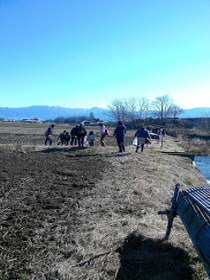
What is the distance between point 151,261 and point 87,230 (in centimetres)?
139

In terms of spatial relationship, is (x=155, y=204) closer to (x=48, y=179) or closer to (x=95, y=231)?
(x=95, y=231)

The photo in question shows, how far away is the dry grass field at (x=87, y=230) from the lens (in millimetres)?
3488

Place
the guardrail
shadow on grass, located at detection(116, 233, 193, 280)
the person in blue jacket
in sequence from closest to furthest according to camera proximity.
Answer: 1. the guardrail
2. shadow on grass, located at detection(116, 233, 193, 280)
3. the person in blue jacket

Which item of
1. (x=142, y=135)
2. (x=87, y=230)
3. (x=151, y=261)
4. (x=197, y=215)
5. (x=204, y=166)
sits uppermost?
(x=142, y=135)

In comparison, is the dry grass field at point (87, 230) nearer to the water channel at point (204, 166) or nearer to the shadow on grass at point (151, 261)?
the shadow on grass at point (151, 261)

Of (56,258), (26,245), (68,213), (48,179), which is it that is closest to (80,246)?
(56,258)

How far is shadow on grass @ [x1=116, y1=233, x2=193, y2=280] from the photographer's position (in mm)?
3477

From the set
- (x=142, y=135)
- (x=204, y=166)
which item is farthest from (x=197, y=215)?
(x=204, y=166)

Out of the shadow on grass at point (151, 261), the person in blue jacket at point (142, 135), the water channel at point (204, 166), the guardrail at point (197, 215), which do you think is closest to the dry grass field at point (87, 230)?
the shadow on grass at point (151, 261)

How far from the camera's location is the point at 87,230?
4.57 m

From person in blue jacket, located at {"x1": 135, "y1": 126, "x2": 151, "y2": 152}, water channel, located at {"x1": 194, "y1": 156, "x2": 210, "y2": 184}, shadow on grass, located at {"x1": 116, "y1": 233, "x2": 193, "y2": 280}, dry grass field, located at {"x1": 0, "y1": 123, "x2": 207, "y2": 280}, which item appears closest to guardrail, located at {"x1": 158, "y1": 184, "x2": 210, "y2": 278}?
shadow on grass, located at {"x1": 116, "y1": 233, "x2": 193, "y2": 280}

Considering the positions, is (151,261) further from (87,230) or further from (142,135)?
(142,135)

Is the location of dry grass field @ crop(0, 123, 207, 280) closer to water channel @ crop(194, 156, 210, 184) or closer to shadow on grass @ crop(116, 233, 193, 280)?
shadow on grass @ crop(116, 233, 193, 280)

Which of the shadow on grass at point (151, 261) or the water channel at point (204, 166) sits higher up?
the shadow on grass at point (151, 261)
